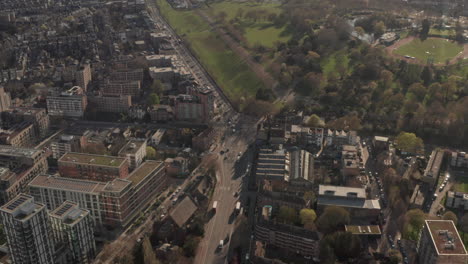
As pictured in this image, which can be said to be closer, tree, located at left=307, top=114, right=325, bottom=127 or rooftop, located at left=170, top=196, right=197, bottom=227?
rooftop, located at left=170, top=196, right=197, bottom=227

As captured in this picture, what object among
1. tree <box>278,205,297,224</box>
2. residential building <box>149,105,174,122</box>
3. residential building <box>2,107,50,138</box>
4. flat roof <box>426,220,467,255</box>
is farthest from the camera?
residential building <box>149,105,174,122</box>

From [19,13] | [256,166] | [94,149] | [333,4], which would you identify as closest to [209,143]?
[256,166]

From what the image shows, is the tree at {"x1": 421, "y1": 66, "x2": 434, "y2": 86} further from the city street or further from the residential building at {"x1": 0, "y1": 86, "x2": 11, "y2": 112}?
the residential building at {"x1": 0, "y1": 86, "x2": 11, "y2": 112}

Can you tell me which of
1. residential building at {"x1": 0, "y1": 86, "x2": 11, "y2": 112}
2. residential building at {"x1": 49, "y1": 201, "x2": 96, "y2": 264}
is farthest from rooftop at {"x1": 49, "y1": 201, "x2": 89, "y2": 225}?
residential building at {"x1": 0, "y1": 86, "x2": 11, "y2": 112}

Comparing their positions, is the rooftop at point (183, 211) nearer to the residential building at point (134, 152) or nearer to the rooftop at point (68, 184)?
the rooftop at point (68, 184)

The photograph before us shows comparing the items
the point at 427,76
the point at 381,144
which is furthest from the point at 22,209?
the point at 427,76

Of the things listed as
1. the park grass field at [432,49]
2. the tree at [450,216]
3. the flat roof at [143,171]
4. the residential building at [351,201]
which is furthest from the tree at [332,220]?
the park grass field at [432,49]

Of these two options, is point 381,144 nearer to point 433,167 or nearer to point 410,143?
point 410,143

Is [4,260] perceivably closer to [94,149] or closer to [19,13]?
[94,149]
